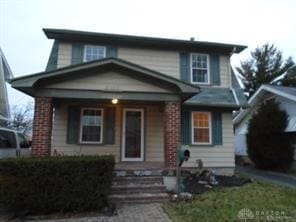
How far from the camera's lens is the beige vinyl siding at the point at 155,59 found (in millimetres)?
12039

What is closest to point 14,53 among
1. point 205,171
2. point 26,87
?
point 26,87

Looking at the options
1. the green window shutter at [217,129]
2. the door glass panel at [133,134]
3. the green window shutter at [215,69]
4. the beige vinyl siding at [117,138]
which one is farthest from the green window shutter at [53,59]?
the green window shutter at [217,129]

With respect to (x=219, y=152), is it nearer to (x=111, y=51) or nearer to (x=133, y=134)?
(x=133, y=134)

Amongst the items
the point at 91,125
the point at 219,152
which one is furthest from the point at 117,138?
the point at 219,152

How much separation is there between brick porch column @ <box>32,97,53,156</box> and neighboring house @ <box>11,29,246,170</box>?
0.10 ft

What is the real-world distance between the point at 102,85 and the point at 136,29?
21.5 m

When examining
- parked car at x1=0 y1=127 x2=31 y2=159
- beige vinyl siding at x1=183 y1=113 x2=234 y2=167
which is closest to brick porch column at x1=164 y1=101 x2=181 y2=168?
beige vinyl siding at x1=183 y1=113 x2=234 y2=167

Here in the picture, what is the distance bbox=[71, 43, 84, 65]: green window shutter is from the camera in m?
Answer: 11.5

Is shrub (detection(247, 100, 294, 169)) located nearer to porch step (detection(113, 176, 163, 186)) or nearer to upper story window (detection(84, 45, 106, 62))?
porch step (detection(113, 176, 163, 186))

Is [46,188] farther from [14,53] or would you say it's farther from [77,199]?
[14,53]

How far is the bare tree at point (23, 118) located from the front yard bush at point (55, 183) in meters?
23.7

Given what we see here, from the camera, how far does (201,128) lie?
11.9 meters

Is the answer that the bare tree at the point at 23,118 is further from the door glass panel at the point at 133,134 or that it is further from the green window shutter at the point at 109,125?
the door glass panel at the point at 133,134

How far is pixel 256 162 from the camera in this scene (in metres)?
15.6
